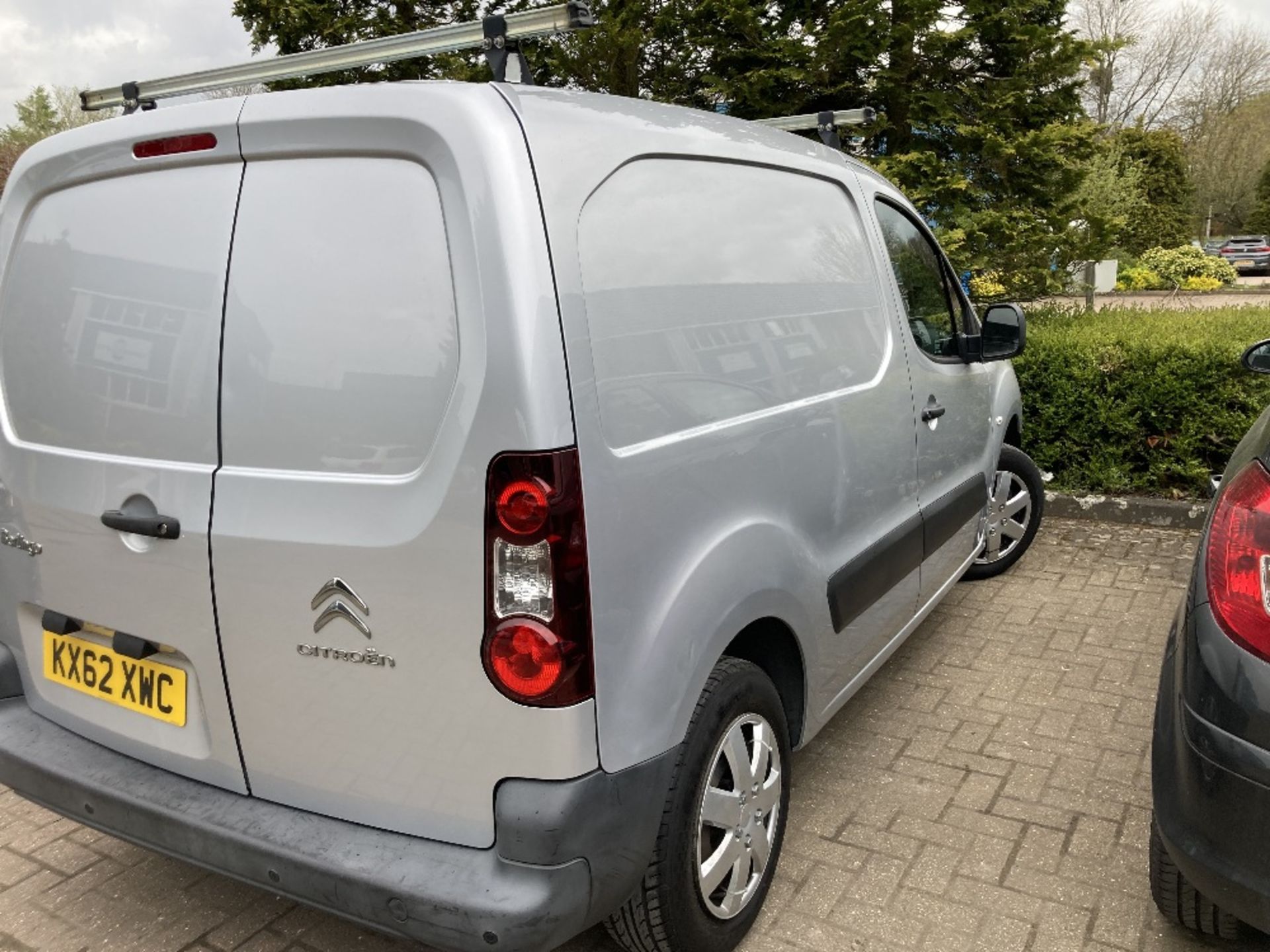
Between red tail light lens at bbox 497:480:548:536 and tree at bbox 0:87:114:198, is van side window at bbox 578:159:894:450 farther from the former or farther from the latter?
tree at bbox 0:87:114:198

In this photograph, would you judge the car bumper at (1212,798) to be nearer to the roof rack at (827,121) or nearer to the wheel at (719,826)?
the wheel at (719,826)

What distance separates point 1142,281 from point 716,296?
72.4ft

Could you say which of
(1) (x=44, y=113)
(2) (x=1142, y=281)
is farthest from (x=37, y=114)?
(2) (x=1142, y=281)

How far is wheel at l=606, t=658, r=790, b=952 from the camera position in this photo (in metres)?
2.02

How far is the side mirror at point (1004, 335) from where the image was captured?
12.5ft

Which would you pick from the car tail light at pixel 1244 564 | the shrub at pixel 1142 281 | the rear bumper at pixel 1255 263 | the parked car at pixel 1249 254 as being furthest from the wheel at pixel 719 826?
the rear bumper at pixel 1255 263

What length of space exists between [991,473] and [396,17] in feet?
27.0

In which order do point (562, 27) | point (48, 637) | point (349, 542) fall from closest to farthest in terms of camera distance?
point (349, 542)
point (562, 27)
point (48, 637)

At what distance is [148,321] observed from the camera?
79.4 inches

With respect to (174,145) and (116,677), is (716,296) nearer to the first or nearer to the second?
(174,145)

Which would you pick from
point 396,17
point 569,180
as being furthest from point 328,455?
point 396,17

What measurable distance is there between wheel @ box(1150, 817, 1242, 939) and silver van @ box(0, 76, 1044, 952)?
2.75 feet

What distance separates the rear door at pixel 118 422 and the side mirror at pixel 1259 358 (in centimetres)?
294

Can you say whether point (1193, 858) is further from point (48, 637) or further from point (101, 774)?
point (48, 637)
